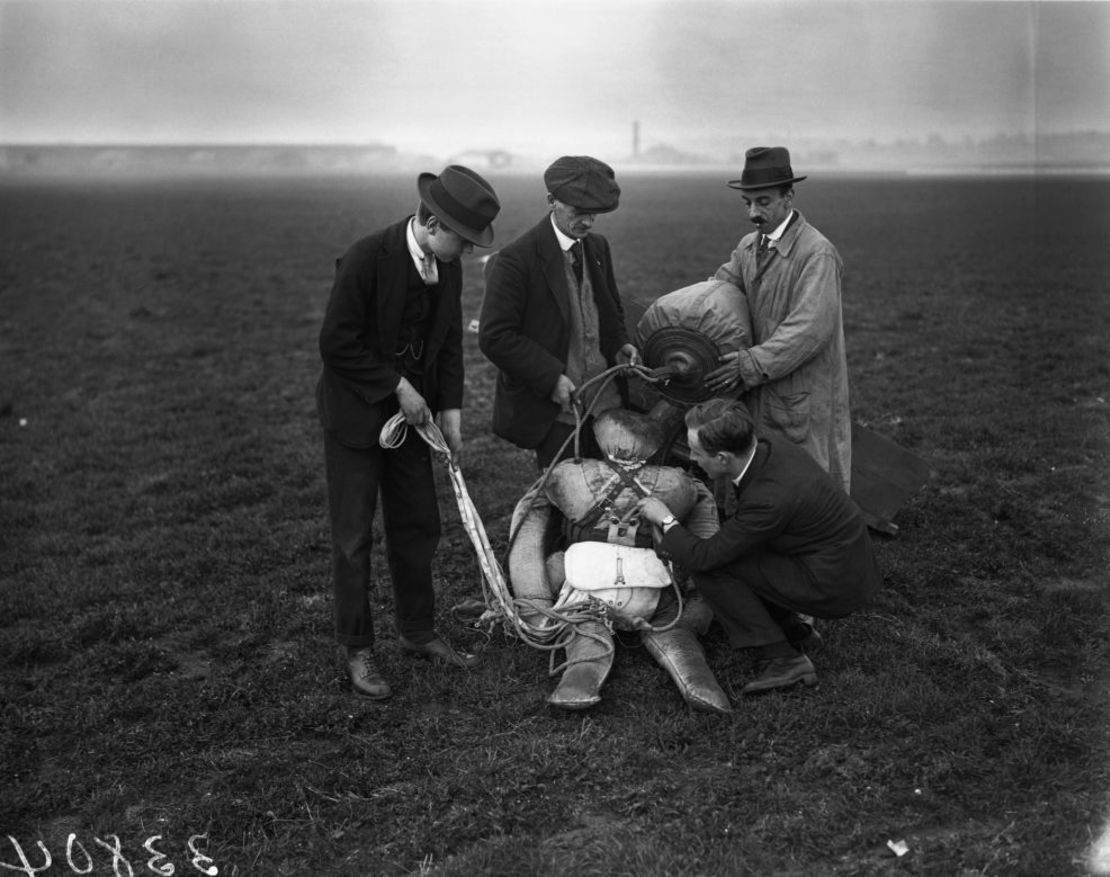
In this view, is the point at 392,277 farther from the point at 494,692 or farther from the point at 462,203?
the point at 494,692

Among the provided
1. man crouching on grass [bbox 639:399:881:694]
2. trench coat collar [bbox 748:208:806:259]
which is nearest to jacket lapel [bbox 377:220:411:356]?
man crouching on grass [bbox 639:399:881:694]

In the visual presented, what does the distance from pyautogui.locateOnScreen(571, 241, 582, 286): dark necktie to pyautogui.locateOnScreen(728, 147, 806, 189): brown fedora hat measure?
84cm

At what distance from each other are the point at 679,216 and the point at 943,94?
18.9 meters

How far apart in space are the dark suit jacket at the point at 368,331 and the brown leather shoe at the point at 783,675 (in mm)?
1998

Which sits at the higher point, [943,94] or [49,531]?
[943,94]

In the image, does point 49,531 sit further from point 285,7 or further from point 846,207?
point 846,207

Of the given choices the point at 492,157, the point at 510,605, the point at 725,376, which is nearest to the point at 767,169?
the point at 725,376

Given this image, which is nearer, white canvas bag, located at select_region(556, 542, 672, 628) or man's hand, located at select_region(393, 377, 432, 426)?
man's hand, located at select_region(393, 377, 432, 426)

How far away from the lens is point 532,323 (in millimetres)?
4883

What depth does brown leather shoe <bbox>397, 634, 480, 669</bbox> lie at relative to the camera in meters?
4.73

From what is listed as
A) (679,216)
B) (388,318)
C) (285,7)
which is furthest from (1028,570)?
(679,216)

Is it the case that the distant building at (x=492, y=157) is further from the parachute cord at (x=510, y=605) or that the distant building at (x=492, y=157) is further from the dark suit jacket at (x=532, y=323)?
the parachute cord at (x=510, y=605)

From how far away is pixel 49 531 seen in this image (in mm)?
7004

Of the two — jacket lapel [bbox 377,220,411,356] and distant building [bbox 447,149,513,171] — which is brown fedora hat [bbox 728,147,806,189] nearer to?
jacket lapel [bbox 377,220,411,356]
